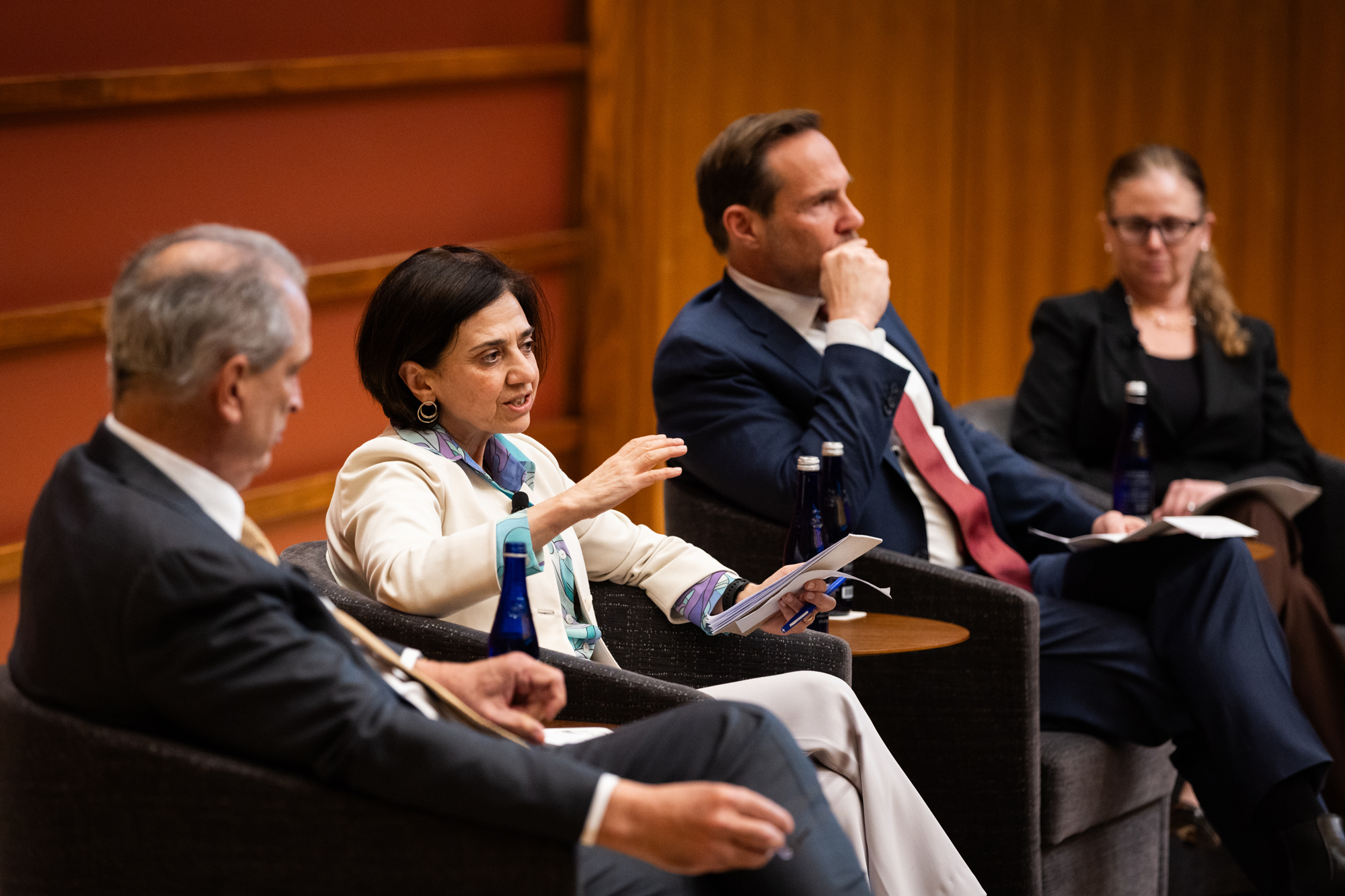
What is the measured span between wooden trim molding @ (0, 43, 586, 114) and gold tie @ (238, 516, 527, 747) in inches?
75.9

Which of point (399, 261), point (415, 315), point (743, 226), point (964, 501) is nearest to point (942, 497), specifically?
point (964, 501)

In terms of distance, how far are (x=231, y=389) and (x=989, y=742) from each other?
1.55 meters

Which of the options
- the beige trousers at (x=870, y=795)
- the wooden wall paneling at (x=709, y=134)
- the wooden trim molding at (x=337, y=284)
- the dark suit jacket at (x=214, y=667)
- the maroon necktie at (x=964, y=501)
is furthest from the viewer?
the wooden wall paneling at (x=709, y=134)

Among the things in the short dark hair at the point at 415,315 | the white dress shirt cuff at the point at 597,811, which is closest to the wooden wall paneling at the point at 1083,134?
the short dark hair at the point at 415,315

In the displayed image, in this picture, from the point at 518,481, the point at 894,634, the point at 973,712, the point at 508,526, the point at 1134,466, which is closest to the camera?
the point at 508,526

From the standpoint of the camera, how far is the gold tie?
1.51m

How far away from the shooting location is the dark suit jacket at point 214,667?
1297 millimetres

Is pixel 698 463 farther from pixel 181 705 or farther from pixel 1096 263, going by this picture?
pixel 1096 263

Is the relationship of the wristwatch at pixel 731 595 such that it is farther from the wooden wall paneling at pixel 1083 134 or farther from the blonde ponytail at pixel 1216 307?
the wooden wall paneling at pixel 1083 134

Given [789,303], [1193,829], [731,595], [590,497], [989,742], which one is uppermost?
[789,303]

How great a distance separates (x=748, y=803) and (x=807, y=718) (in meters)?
0.56

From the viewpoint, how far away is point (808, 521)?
2.40 metres

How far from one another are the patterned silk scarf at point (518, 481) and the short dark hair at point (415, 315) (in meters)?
0.05

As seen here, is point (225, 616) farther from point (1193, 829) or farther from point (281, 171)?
point (281, 171)
